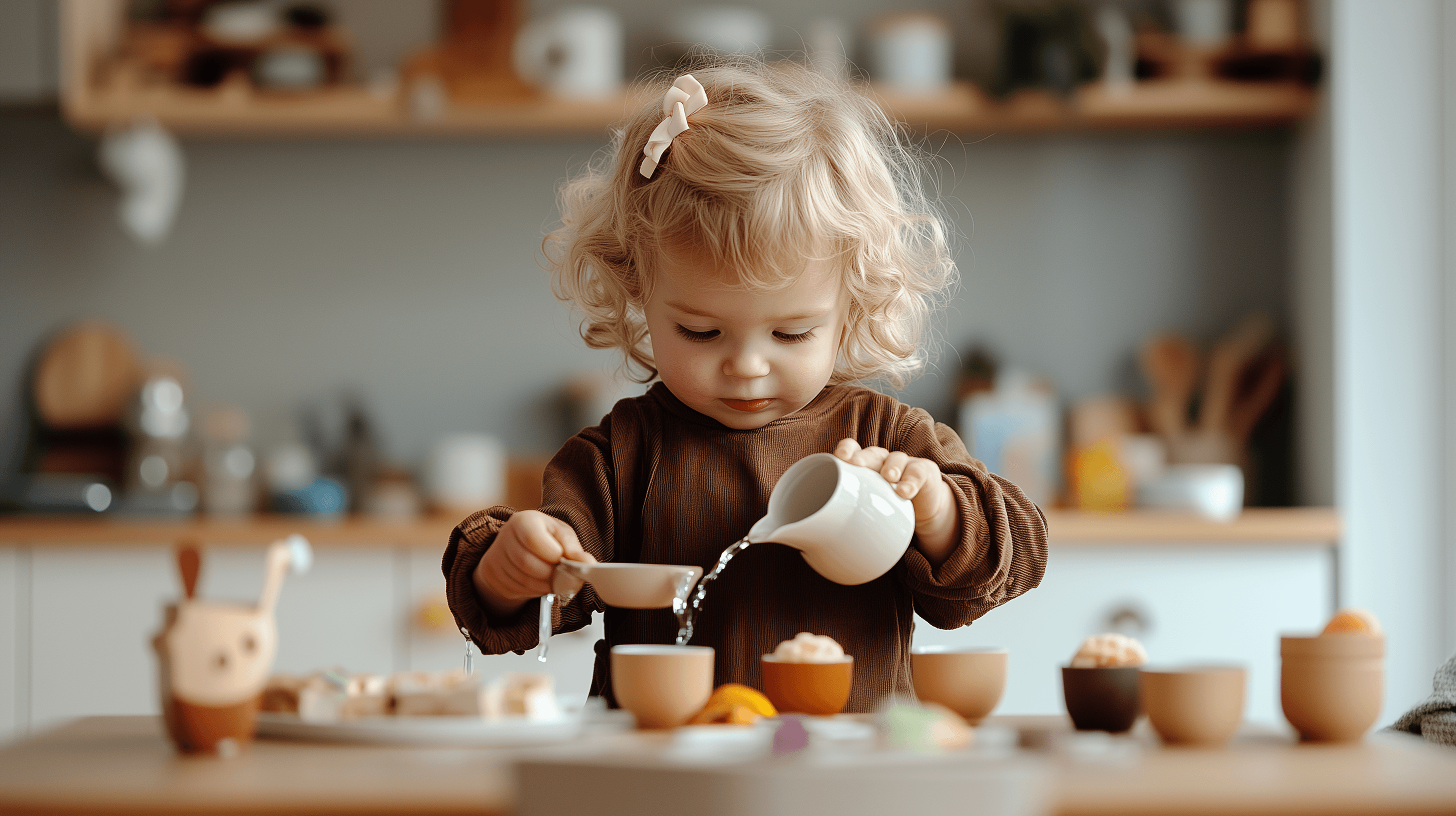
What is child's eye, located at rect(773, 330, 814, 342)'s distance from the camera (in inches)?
43.3

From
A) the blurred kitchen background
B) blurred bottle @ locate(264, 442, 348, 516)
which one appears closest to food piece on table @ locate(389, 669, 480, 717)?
the blurred kitchen background

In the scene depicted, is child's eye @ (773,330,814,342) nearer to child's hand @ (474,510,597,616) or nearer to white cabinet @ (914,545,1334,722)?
child's hand @ (474,510,597,616)

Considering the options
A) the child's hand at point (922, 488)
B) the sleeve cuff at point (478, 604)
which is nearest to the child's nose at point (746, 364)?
the child's hand at point (922, 488)

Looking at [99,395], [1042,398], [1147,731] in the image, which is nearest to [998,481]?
[1147,731]

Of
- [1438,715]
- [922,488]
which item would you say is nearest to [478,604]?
[922,488]

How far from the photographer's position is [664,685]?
0.77 m

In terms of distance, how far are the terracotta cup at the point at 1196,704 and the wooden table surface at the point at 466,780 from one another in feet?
0.04

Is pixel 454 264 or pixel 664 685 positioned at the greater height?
pixel 454 264

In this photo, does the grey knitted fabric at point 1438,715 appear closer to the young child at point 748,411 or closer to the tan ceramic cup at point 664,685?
the young child at point 748,411

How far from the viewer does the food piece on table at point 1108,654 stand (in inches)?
31.7

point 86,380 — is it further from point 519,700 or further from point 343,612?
point 519,700

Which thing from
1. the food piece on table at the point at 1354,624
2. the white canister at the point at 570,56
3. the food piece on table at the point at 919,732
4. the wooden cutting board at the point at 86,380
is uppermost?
the white canister at the point at 570,56

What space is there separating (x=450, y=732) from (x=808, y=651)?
0.82ft

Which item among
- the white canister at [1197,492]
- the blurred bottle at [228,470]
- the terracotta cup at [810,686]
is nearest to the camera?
the terracotta cup at [810,686]
